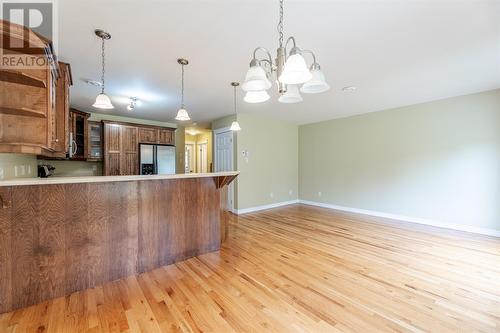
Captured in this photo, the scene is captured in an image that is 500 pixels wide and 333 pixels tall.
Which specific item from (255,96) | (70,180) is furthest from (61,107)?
(255,96)

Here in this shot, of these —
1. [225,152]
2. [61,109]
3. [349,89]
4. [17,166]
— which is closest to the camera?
[61,109]

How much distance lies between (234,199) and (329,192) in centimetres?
273

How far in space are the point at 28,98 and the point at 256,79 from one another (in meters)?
2.31

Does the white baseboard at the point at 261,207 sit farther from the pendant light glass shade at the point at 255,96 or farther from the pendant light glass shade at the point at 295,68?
the pendant light glass shade at the point at 295,68

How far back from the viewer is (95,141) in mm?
5020

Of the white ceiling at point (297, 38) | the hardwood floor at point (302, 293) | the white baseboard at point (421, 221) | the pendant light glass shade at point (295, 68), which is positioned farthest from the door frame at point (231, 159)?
the pendant light glass shade at point (295, 68)

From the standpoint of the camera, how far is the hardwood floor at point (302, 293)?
171 cm

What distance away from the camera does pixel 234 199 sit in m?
5.48

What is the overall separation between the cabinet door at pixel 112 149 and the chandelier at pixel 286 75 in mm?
4404

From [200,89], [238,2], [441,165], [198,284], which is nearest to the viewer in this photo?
[238,2]

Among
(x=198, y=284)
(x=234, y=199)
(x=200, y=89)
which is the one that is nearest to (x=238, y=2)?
(x=200, y=89)

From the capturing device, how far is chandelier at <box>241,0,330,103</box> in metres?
1.35

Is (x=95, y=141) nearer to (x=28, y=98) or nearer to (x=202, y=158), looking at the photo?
(x=28, y=98)

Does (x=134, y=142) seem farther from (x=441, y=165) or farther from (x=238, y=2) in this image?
(x=441, y=165)
